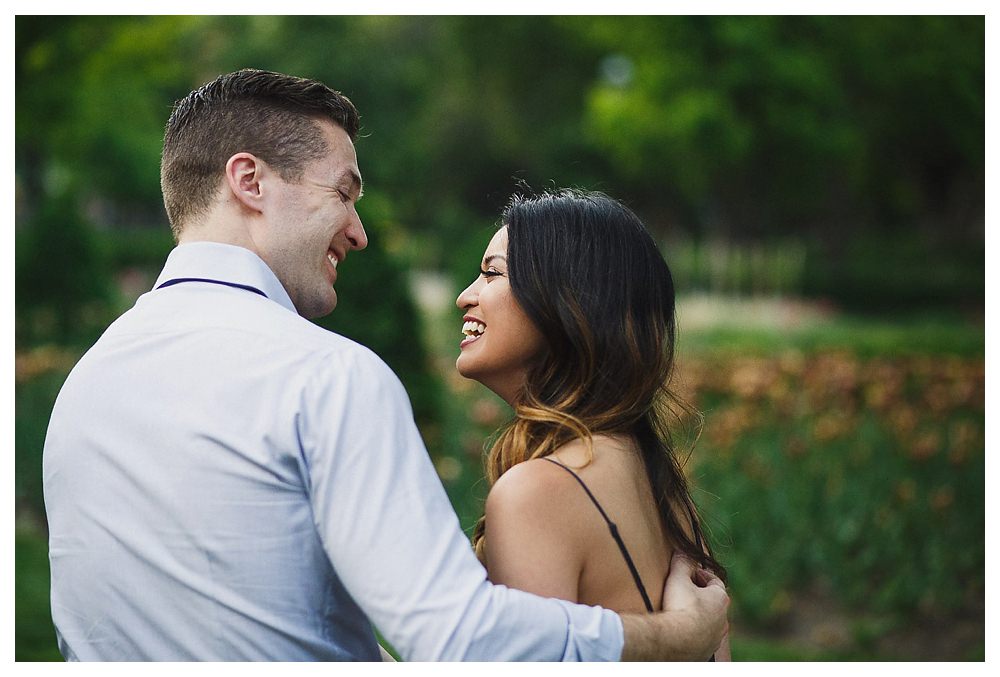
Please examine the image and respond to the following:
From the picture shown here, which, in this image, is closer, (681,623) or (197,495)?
(197,495)

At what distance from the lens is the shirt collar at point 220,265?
1.81 metres

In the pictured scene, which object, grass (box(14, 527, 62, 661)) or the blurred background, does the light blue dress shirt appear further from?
the blurred background

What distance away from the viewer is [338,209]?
6.58ft

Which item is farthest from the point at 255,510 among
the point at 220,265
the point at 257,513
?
the point at 220,265

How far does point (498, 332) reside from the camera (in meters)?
2.10

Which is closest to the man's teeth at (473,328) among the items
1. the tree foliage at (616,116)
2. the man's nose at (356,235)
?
the man's nose at (356,235)

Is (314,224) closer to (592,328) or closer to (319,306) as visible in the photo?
(319,306)

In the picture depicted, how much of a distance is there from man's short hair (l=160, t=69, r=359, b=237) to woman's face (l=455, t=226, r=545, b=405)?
1.40ft

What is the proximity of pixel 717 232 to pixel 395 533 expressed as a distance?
11.1 meters

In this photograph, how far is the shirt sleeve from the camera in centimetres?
149

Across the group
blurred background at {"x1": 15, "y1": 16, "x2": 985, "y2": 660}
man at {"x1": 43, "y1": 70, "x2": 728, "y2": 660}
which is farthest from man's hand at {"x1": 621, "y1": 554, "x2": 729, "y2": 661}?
blurred background at {"x1": 15, "y1": 16, "x2": 985, "y2": 660}

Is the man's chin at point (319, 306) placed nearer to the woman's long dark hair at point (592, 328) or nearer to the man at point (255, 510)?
the man at point (255, 510)

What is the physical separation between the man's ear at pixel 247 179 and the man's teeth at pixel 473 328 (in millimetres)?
525

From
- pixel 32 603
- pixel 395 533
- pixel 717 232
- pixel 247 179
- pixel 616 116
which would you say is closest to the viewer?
pixel 395 533
